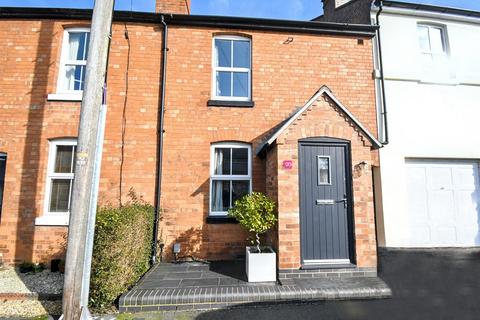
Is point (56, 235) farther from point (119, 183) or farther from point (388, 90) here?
point (388, 90)

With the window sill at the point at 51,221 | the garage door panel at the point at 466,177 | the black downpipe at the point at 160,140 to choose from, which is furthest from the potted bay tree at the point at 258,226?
the garage door panel at the point at 466,177

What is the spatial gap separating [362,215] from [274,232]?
1.72 m

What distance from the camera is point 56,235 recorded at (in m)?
5.95

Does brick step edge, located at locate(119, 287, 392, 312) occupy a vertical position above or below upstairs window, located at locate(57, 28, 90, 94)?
below

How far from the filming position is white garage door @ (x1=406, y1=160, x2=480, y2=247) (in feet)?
23.1

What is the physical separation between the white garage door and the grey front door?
3.24m

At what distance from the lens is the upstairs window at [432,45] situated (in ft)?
25.2

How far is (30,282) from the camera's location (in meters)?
4.91

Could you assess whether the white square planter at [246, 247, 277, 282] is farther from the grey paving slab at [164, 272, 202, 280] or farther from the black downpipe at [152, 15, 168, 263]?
the black downpipe at [152, 15, 168, 263]

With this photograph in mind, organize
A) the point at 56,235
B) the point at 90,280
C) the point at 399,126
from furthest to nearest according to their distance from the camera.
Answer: the point at 399,126 → the point at 56,235 → the point at 90,280

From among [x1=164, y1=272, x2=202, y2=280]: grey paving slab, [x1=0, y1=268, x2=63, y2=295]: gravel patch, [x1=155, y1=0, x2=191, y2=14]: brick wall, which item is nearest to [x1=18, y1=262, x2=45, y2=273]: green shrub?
[x1=0, y1=268, x2=63, y2=295]: gravel patch

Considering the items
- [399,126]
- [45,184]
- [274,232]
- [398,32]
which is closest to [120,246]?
[274,232]

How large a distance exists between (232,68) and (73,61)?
4.08 metres

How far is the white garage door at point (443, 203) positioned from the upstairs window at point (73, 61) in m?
9.09
